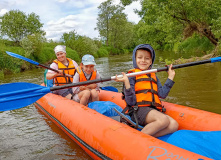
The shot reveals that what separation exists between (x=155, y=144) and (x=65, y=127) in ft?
5.30

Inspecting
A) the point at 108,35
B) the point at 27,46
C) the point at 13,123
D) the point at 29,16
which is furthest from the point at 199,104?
the point at 108,35

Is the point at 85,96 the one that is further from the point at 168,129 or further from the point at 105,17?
the point at 105,17

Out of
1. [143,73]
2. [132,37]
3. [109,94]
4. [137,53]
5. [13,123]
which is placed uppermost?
[132,37]

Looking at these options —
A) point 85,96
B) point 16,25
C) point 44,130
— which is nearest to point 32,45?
point 16,25

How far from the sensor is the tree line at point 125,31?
888 centimetres

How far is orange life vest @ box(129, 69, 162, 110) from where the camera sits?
2.47 metres

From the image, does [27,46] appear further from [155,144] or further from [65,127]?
[155,144]

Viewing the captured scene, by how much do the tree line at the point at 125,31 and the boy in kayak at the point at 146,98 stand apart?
6.43m

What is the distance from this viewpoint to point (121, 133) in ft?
6.91

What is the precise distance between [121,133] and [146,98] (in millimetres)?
563

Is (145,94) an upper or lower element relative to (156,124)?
upper

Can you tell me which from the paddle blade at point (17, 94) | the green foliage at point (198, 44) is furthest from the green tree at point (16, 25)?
the paddle blade at point (17, 94)

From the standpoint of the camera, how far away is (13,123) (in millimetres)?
4055

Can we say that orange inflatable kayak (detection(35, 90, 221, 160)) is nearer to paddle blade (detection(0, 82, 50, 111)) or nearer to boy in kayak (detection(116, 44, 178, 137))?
boy in kayak (detection(116, 44, 178, 137))
